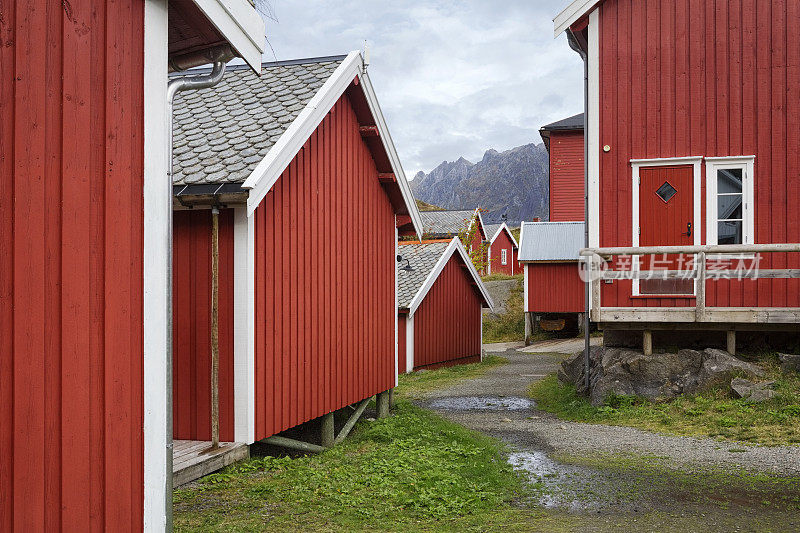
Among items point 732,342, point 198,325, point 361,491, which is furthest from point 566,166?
point 361,491

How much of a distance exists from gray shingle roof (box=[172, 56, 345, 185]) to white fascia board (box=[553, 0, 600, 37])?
4731 mm

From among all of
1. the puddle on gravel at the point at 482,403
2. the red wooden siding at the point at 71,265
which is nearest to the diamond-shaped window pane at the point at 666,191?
the puddle on gravel at the point at 482,403

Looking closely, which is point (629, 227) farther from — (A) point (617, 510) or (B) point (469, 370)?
(B) point (469, 370)

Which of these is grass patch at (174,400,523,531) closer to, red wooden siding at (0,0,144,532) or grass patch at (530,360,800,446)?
red wooden siding at (0,0,144,532)

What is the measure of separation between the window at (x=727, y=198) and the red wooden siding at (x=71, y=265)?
10.3m

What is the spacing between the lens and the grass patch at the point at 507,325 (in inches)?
1248

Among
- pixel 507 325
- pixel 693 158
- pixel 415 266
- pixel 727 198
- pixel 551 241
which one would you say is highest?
pixel 693 158

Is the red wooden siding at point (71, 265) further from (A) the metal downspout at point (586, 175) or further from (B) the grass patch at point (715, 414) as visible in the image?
(A) the metal downspout at point (586, 175)

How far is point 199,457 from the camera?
696cm

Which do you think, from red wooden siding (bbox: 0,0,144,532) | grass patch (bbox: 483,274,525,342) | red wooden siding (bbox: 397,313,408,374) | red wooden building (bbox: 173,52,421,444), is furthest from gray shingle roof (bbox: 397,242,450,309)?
red wooden siding (bbox: 0,0,144,532)

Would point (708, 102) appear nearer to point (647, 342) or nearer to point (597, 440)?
point (647, 342)

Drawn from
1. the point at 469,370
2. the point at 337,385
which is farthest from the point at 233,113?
the point at 469,370

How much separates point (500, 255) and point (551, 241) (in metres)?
29.2

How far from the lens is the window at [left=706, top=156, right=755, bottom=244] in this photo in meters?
11.9
